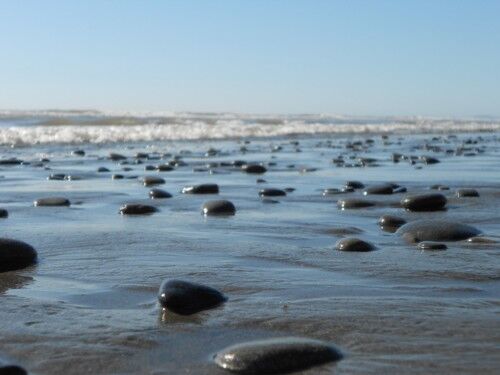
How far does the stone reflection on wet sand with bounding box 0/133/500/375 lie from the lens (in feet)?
6.29

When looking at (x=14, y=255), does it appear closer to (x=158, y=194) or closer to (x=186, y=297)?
(x=186, y=297)

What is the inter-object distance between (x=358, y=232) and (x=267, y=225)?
0.54m

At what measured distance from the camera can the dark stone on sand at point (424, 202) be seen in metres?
5.06

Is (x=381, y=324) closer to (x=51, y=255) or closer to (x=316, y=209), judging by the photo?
(x=51, y=255)

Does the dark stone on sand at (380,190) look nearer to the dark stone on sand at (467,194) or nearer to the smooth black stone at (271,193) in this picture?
Answer: the dark stone on sand at (467,194)

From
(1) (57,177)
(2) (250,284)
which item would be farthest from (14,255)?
(1) (57,177)

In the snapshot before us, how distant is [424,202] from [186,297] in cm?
302

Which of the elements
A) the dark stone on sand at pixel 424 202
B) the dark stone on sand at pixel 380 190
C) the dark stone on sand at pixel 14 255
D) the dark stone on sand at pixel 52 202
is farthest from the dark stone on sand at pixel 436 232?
the dark stone on sand at pixel 52 202

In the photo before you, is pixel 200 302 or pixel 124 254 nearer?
pixel 200 302

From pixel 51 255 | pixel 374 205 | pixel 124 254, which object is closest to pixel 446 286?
pixel 124 254

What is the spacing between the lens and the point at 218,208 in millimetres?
4938

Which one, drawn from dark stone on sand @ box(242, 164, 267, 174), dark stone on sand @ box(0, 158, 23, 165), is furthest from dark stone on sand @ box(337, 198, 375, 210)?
dark stone on sand @ box(0, 158, 23, 165)

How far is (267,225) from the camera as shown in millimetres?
4398

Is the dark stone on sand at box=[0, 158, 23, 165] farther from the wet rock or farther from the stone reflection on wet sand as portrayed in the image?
the wet rock
